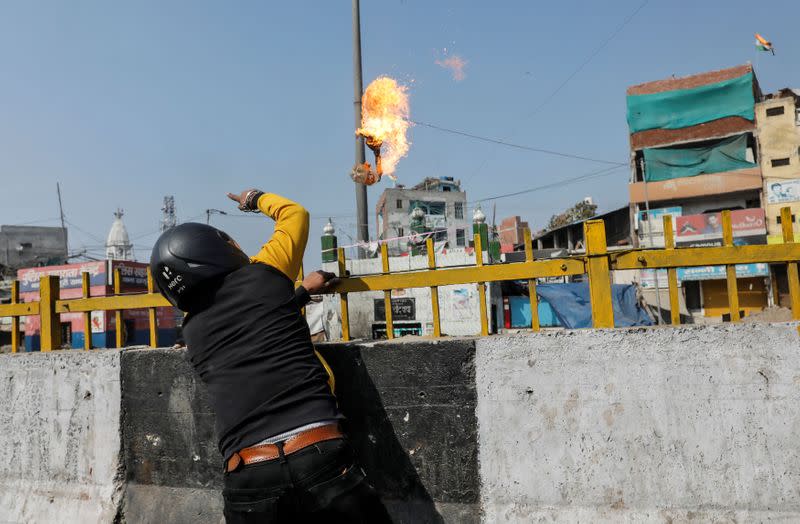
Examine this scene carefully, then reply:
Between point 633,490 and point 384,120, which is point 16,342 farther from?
point 384,120

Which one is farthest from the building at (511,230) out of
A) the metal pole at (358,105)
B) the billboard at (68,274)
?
the metal pole at (358,105)

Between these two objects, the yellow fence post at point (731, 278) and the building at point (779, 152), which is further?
the building at point (779, 152)

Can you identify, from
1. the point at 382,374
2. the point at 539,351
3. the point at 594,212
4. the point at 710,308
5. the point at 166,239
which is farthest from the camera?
the point at 594,212

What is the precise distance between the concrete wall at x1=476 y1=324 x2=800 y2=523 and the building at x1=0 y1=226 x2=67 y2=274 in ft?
182

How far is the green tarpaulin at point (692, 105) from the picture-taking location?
31.2 metres

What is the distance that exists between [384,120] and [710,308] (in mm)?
25385

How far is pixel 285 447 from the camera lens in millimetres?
2156

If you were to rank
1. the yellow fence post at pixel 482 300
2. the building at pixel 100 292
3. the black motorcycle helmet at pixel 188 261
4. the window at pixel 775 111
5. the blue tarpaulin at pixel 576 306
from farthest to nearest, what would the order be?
the building at pixel 100 292 < the window at pixel 775 111 < the blue tarpaulin at pixel 576 306 < the yellow fence post at pixel 482 300 < the black motorcycle helmet at pixel 188 261

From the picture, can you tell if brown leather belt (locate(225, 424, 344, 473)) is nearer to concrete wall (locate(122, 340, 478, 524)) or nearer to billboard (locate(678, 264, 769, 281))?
concrete wall (locate(122, 340, 478, 524))

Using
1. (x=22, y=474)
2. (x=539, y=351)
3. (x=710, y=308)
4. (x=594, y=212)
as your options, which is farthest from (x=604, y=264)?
(x=594, y=212)

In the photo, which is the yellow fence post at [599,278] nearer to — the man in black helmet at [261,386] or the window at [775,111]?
the man in black helmet at [261,386]

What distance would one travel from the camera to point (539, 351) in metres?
3.01

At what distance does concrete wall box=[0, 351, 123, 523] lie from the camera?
13.1 ft

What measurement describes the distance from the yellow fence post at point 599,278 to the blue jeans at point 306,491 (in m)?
1.52
